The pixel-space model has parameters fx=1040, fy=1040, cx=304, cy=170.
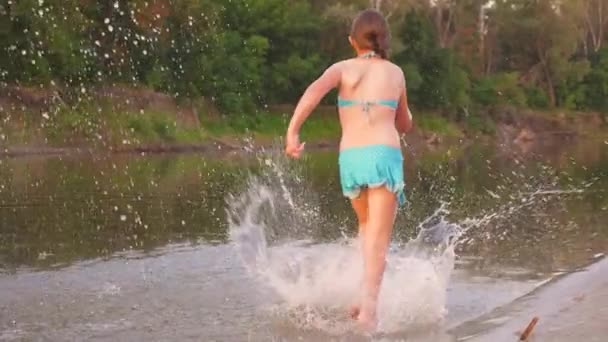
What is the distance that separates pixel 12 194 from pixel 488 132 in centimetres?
5092

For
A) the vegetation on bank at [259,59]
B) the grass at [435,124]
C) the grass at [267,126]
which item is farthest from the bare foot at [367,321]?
the grass at [435,124]

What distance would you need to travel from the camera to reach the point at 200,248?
29.7 feet

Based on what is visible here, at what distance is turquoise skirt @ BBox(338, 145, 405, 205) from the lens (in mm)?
5746

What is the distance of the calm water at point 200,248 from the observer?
586 cm

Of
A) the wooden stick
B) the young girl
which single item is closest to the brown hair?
the young girl

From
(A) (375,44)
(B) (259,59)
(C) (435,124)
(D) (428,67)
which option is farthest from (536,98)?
(A) (375,44)

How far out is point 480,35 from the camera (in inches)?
2896

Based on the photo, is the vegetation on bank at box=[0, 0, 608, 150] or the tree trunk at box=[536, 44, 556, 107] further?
the tree trunk at box=[536, 44, 556, 107]

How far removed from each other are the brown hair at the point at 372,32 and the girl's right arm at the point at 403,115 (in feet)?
0.97

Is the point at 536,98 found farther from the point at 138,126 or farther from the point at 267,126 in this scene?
the point at 138,126

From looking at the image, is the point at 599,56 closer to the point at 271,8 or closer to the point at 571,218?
the point at 271,8

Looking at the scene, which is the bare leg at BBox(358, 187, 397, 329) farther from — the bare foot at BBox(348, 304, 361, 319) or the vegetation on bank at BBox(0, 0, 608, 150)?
the vegetation on bank at BBox(0, 0, 608, 150)

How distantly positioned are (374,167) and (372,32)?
2.50 ft

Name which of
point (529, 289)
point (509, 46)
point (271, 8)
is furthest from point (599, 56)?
point (529, 289)
